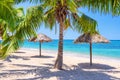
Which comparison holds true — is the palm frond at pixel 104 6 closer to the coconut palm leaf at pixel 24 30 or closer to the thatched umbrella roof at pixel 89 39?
the coconut palm leaf at pixel 24 30

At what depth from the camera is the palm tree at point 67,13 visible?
10609 mm

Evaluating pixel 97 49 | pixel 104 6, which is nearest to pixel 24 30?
pixel 104 6

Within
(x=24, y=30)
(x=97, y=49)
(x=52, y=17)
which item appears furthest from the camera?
(x=97, y=49)

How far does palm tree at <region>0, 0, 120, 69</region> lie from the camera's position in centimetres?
1061

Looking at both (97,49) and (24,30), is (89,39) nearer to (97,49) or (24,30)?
(24,30)

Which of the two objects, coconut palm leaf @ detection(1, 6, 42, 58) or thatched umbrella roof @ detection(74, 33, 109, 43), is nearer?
coconut palm leaf @ detection(1, 6, 42, 58)

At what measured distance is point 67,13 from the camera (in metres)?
11.8

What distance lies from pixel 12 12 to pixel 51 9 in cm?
392

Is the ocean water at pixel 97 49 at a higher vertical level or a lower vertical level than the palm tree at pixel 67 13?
lower

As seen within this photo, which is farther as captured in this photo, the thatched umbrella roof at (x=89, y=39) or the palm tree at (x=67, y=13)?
the thatched umbrella roof at (x=89, y=39)

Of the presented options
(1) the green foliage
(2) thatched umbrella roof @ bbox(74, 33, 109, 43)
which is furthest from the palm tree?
(2) thatched umbrella roof @ bbox(74, 33, 109, 43)

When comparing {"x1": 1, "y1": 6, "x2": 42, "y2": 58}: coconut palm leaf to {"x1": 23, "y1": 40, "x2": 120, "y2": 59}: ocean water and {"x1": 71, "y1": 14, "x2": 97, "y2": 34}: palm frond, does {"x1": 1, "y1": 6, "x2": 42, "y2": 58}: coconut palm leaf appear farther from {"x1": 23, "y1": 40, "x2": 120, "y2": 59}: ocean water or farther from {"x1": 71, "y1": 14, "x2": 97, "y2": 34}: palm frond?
{"x1": 23, "y1": 40, "x2": 120, "y2": 59}: ocean water

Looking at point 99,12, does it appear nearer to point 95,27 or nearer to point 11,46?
point 95,27

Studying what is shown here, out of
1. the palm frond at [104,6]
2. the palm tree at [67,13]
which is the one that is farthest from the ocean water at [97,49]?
the palm frond at [104,6]
